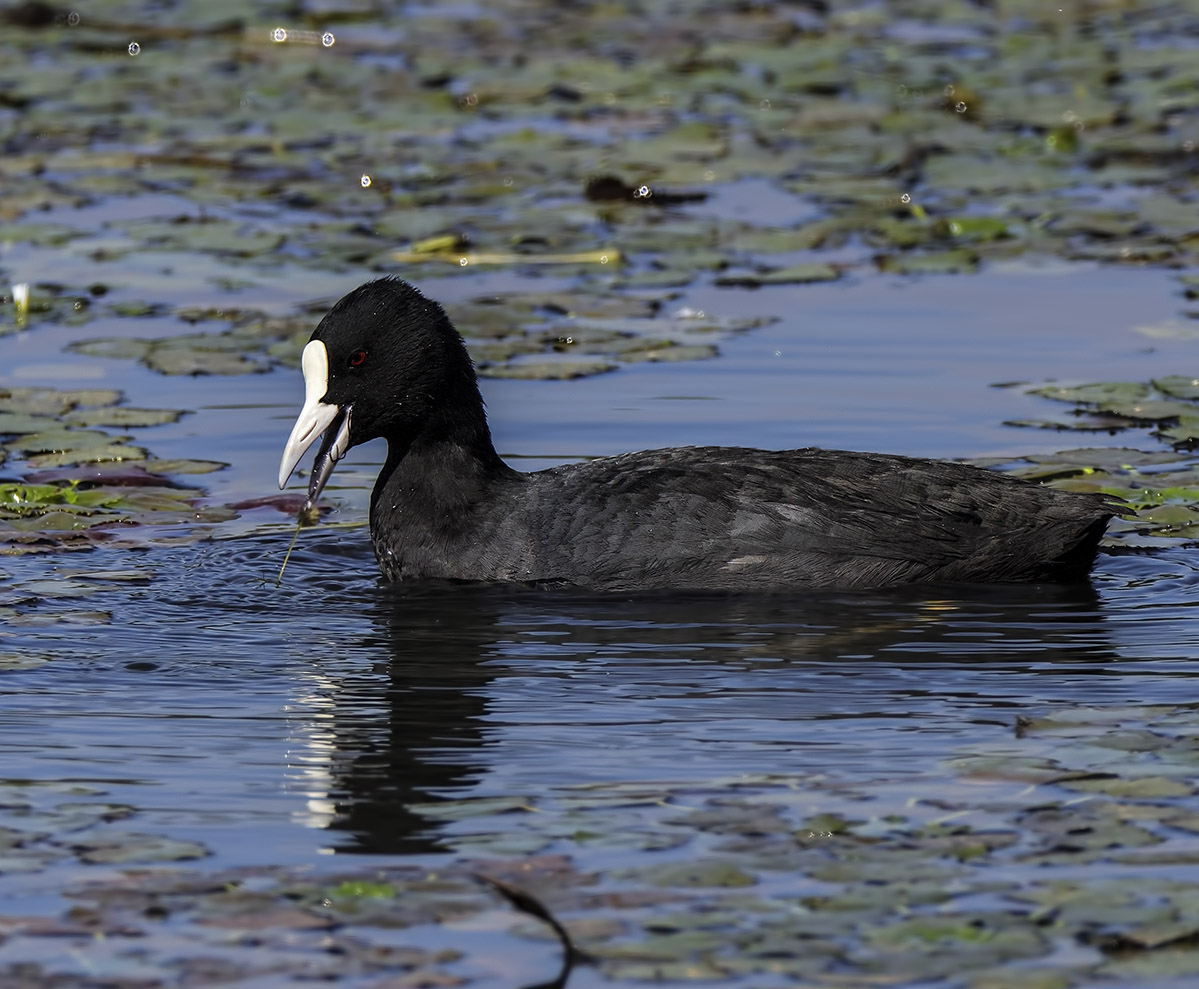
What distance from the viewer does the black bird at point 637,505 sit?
6.52 metres

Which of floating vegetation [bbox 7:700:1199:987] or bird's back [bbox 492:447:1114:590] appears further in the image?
bird's back [bbox 492:447:1114:590]

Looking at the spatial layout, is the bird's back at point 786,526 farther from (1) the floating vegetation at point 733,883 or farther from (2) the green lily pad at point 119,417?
(2) the green lily pad at point 119,417

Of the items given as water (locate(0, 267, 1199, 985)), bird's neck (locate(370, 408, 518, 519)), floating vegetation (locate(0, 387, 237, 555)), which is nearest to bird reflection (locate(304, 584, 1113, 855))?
water (locate(0, 267, 1199, 985))

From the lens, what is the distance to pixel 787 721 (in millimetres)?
5316

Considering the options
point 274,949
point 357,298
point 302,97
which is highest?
point 302,97

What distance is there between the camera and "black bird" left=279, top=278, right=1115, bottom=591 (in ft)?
21.4

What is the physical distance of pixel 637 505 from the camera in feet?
21.4

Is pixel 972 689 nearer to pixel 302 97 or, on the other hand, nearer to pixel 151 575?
pixel 151 575

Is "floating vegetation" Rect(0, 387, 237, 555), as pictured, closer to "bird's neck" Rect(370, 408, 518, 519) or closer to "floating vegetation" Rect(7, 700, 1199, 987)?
"bird's neck" Rect(370, 408, 518, 519)

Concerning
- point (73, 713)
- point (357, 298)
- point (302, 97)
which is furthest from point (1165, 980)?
point (302, 97)

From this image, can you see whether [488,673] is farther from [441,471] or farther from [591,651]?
[441,471]

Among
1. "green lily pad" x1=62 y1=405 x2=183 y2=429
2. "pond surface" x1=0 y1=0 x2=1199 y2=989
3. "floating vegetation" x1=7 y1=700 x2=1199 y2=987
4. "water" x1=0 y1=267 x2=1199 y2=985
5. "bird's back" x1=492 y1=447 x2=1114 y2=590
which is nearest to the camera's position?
"floating vegetation" x1=7 y1=700 x2=1199 y2=987

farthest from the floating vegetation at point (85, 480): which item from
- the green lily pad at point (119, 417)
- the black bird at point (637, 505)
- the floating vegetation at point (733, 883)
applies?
the floating vegetation at point (733, 883)

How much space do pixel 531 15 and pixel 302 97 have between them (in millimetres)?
2957
